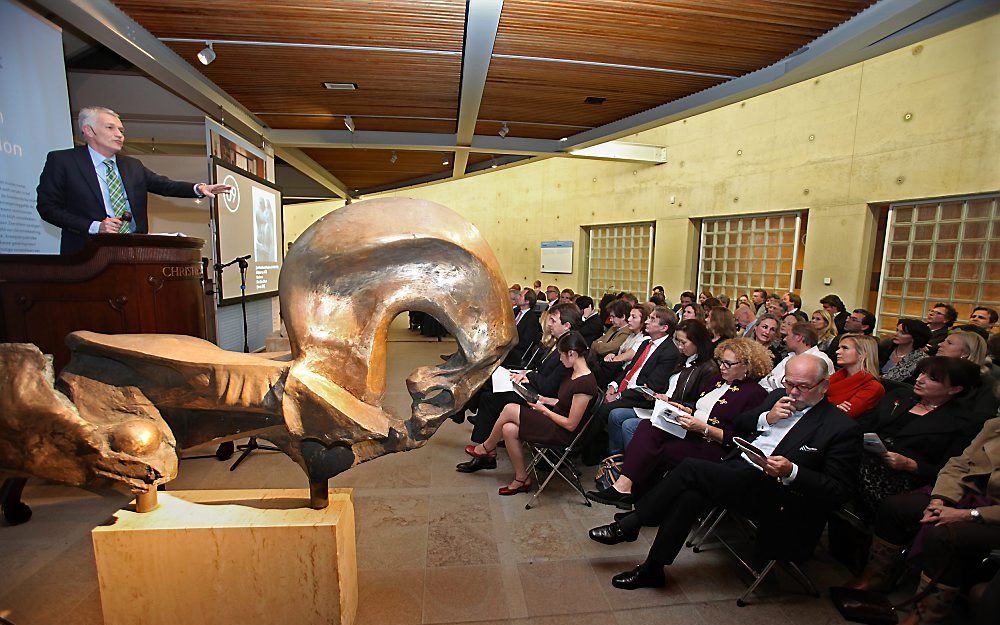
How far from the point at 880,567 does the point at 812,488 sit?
2.28ft

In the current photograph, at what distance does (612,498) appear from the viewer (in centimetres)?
318

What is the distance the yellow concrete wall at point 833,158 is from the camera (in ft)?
16.6

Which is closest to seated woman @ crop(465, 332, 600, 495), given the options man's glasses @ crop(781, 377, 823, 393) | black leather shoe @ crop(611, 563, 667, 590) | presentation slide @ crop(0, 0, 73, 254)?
black leather shoe @ crop(611, 563, 667, 590)

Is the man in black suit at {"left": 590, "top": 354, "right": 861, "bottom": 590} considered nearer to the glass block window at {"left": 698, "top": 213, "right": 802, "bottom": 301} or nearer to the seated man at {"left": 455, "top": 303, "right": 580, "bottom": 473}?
the seated man at {"left": 455, "top": 303, "right": 580, "bottom": 473}

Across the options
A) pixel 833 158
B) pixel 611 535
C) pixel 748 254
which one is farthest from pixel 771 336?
pixel 748 254

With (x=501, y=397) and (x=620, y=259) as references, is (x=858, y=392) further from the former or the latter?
(x=620, y=259)

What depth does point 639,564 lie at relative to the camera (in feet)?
8.64

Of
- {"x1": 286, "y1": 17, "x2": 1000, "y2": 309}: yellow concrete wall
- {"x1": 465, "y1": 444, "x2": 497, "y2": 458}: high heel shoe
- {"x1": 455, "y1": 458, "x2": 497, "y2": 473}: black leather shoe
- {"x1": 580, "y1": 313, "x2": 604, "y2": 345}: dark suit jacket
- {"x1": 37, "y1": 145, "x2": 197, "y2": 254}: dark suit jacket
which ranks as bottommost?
{"x1": 455, "y1": 458, "x2": 497, "y2": 473}: black leather shoe

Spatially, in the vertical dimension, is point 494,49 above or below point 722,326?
above

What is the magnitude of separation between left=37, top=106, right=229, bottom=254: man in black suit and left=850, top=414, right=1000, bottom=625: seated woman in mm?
3894

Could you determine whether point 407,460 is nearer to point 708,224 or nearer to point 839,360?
point 839,360

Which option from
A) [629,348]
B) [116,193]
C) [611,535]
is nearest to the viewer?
[116,193]

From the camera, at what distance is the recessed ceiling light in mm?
5090

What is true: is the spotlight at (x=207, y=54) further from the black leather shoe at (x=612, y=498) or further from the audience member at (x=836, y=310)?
the audience member at (x=836, y=310)
